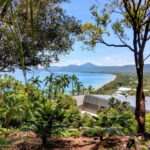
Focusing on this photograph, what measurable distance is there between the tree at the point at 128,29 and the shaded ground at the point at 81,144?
4.31ft

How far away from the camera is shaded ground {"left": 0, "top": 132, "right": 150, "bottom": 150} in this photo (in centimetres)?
381

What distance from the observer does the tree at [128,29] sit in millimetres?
5441

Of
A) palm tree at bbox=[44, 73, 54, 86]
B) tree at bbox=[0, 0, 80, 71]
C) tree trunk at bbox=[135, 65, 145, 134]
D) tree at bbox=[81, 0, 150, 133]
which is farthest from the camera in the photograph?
palm tree at bbox=[44, 73, 54, 86]

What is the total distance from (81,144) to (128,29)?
324 centimetres

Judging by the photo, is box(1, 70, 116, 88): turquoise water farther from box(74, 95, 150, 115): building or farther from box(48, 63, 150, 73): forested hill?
box(74, 95, 150, 115): building

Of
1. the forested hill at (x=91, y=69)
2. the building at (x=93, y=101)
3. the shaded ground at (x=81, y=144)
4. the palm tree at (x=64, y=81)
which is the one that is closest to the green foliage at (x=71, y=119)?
the shaded ground at (x=81, y=144)

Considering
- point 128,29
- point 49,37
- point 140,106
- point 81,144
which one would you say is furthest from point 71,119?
point 49,37

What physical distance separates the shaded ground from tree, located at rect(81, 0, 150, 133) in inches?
51.7

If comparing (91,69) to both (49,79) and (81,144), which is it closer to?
(49,79)

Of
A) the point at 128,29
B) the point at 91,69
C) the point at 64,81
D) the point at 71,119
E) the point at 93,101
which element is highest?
the point at 128,29

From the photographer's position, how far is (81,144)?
4.06 metres

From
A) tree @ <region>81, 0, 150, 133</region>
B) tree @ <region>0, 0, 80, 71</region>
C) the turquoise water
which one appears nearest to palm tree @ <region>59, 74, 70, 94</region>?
the turquoise water

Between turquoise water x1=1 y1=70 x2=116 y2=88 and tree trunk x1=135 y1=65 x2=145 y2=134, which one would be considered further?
tree trunk x1=135 y1=65 x2=145 y2=134

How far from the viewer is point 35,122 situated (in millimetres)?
4137
